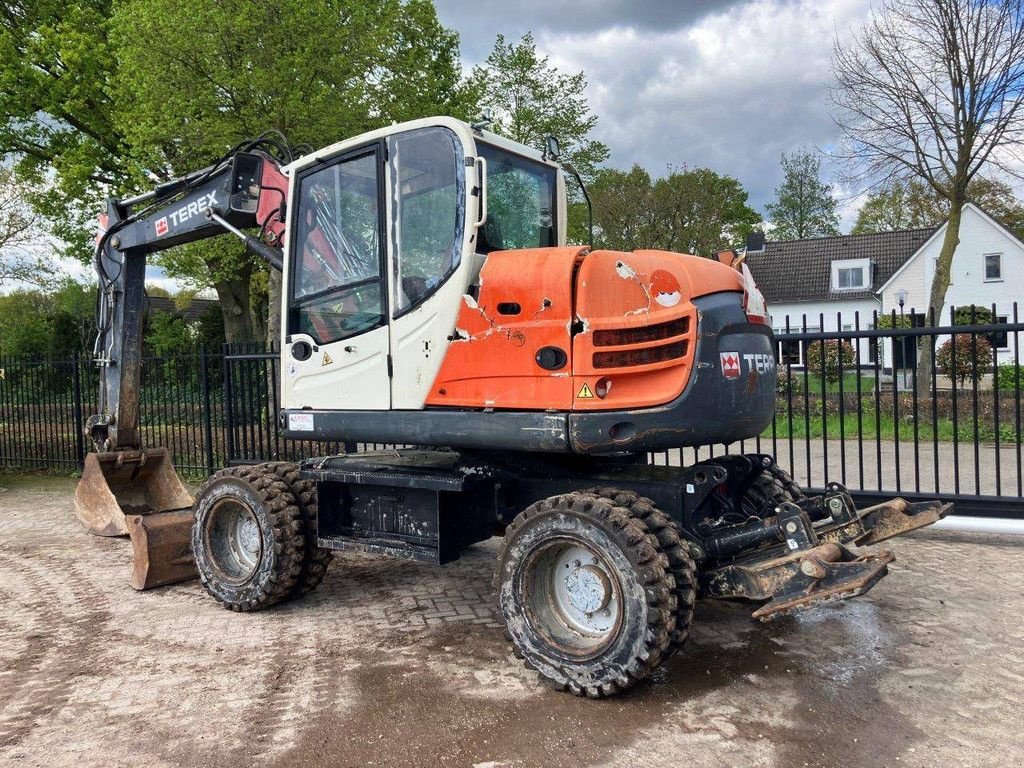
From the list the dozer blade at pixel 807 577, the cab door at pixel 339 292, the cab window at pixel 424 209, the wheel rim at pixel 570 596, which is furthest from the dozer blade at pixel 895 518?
the cab door at pixel 339 292

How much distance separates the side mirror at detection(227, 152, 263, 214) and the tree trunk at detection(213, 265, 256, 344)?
20333mm

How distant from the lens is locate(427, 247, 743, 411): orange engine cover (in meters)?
3.97

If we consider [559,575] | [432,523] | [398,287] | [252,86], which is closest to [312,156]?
[398,287]

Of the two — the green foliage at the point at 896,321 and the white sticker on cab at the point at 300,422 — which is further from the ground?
the green foliage at the point at 896,321

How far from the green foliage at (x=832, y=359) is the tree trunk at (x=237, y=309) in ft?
61.7

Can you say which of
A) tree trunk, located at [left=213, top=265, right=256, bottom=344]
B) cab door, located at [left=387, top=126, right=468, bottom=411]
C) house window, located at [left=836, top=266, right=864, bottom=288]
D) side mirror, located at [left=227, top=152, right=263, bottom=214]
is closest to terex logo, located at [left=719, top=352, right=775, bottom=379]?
cab door, located at [left=387, top=126, right=468, bottom=411]

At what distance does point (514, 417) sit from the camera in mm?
4266

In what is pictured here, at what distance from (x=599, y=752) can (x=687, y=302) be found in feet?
7.06

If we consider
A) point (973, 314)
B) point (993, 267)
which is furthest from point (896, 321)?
point (993, 267)

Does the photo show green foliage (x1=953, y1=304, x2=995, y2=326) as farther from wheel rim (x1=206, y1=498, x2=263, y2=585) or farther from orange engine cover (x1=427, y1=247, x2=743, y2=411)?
wheel rim (x1=206, y1=498, x2=263, y2=585)

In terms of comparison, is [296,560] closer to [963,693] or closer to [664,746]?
[664,746]

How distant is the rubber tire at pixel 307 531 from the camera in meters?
5.44

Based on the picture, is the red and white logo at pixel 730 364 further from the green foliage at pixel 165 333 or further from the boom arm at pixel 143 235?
the green foliage at pixel 165 333

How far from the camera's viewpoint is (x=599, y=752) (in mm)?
3422
